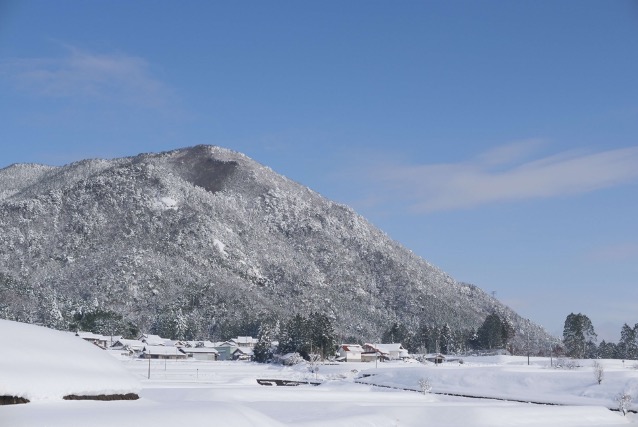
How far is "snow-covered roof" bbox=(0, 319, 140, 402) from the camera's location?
2119 centimetres

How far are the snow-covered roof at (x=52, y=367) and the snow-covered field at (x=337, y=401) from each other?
55 millimetres

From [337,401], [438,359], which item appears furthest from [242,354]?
[337,401]

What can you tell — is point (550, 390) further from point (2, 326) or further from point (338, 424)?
point (2, 326)

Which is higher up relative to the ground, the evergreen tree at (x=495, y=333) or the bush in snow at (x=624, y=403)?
the evergreen tree at (x=495, y=333)

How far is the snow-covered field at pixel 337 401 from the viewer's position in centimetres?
2131

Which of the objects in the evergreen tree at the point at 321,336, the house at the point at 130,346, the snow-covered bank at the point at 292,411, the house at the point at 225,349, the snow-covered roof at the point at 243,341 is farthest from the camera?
the snow-covered roof at the point at 243,341

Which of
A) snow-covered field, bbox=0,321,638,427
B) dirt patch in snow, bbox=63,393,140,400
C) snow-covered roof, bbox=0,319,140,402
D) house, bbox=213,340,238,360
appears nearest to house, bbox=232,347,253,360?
house, bbox=213,340,238,360

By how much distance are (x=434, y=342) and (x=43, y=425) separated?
154377 millimetres

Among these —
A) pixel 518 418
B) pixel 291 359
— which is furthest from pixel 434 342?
pixel 518 418

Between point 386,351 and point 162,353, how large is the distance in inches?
1927

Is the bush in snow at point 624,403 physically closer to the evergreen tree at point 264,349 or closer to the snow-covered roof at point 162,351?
the evergreen tree at point 264,349

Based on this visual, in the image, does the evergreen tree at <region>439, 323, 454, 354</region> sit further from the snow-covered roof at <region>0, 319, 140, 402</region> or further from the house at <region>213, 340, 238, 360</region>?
the snow-covered roof at <region>0, 319, 140, 402</region>

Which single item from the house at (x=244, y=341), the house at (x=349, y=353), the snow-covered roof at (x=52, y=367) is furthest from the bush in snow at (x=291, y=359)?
the snow-covered roof at (x=52, y=367)

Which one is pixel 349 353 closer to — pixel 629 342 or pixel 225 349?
pixel 225 349
